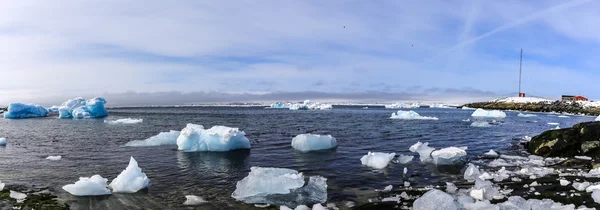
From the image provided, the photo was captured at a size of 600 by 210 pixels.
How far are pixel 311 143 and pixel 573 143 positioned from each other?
33.7 ft

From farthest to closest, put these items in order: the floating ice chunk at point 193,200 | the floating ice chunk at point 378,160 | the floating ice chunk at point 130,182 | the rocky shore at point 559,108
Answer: the rocky shore at point 559,108 < the floating ice chunk at point 378,160 < the floating ice chunk at point 130,182 < the floating ice chunk at point 193,200

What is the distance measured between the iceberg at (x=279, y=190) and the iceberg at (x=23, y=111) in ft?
205

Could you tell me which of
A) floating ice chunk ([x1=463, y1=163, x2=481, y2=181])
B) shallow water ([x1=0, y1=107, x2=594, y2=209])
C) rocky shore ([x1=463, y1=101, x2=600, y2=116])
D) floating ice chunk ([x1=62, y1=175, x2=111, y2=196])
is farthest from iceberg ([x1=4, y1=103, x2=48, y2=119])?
rocky shore ([x1=463, y1=101, x2=600, y2=116])

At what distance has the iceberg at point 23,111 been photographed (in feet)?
178

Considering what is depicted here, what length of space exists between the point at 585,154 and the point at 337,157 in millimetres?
9006

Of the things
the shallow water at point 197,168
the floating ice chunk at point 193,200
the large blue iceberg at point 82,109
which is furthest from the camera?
the large blue iceberg at point 82,109

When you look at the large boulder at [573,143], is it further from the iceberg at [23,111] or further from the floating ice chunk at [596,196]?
the iceberg at [23,111]

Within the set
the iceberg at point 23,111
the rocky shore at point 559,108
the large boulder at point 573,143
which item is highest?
the rocky shore at point 559,108

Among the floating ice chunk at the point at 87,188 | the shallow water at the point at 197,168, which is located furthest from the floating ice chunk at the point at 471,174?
the floating ice chunk at the point at 87,188

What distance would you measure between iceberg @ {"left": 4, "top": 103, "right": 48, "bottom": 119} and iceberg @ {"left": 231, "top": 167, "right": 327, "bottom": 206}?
205 feet

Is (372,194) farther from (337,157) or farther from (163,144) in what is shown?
(163,144)

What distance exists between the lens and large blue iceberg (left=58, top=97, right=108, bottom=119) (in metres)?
51.3

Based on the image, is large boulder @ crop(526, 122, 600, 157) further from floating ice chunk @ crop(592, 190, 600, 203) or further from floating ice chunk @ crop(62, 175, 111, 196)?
floating ice chunk @ crop(62, 175, 111, 196)

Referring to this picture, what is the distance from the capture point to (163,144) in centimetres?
1827
